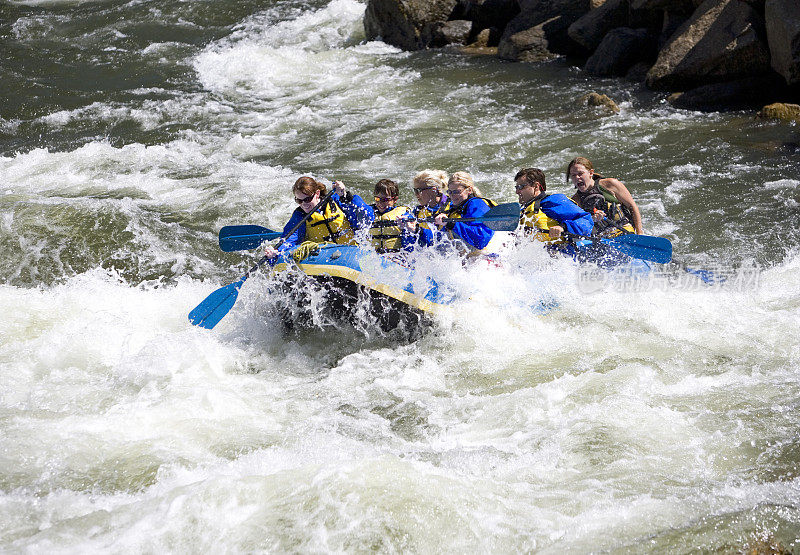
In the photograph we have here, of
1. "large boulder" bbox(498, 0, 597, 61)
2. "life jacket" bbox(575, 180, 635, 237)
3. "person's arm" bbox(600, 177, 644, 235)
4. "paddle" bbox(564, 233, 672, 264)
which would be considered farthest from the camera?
"large boulder" bbox(498, 0, 597, 61)

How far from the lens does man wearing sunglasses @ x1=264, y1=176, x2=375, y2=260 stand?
5.69m

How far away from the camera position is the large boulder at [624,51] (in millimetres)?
11227

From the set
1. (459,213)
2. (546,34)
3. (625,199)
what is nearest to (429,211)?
(459,213)

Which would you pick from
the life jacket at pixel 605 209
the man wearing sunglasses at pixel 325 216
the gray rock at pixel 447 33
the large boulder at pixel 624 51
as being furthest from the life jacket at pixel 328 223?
the gray rock at pixel 447 33

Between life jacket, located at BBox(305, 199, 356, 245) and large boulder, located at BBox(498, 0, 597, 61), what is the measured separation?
25.4ft

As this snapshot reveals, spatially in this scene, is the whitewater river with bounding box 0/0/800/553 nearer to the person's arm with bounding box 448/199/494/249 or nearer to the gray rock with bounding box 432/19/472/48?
the person's arm with bounding box 448/199/494/249

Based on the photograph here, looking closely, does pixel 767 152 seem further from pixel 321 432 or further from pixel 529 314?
pixel 321 432

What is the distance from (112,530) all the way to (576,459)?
7.19ft

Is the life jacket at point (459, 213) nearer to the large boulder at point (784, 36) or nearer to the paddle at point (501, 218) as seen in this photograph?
the paddle at point (501, 218)

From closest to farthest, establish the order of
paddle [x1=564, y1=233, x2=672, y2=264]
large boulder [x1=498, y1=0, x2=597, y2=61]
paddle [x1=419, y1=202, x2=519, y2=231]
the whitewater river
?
1. the whitewater river
2. paddle [x1=419, y1=202, x2=519, y2=231]
3. paddle [x1=564, y1=233, x2=672, y2=264]
4. large boulder [x1=498, y1=0, x2=597, y2=61]

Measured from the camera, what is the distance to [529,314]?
5445 millimetres

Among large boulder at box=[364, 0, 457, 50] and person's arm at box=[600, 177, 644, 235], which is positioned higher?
large boulder at box=[364, 0, 457, 50]

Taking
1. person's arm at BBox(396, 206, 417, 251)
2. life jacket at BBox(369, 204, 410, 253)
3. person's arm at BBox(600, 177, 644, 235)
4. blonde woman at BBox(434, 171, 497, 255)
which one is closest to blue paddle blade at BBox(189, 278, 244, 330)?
life jacket at BBox(369, 204, 410, 253)

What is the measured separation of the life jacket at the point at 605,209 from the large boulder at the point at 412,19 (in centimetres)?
853
